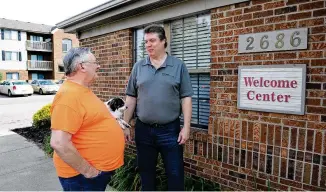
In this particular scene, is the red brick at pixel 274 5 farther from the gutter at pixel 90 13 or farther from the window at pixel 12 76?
the window at pixel 12 76

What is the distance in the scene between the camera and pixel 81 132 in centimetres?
188

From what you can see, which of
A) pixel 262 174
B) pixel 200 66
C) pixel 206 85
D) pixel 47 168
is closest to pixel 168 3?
pixel 200 66

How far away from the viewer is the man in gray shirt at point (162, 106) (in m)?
2.58

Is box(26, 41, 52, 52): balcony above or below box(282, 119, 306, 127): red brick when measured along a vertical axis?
above

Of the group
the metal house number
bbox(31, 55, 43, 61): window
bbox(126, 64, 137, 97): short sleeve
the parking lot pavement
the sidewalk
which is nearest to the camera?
the metal house number

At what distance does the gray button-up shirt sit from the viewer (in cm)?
258

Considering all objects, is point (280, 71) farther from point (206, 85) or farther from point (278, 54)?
point (206, 85)

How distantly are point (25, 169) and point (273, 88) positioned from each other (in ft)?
13.6

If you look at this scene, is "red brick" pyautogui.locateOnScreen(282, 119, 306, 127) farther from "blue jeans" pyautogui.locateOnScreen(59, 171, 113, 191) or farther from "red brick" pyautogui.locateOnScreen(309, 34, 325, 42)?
"blue jeans" pyautogui.locateOnScreen(59, 171, 113, 191)

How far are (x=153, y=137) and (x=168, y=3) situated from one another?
78.8 inches

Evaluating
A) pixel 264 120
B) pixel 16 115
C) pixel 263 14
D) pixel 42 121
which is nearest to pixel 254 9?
pixel 263 14

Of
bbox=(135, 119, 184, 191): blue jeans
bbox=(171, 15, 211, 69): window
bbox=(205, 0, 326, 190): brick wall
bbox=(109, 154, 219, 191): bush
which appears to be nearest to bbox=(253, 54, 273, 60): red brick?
bbox=(205, 0, 326, 190): brick wall

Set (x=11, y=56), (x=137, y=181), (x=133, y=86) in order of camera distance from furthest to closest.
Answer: (x=11, y=56)
(x=137, y=181)
(x=133, y=86)

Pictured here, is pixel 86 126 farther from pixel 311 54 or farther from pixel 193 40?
pixel 193 40
